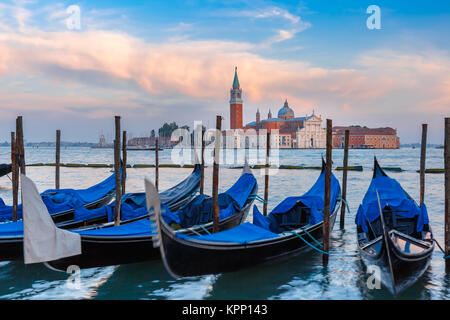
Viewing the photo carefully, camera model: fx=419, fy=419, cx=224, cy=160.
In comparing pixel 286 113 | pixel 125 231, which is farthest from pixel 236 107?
pixel 125 231

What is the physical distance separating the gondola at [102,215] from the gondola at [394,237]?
2.69m

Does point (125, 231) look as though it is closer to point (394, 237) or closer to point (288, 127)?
point (394, 237)

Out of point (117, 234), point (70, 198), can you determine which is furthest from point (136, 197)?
point (117, 234)

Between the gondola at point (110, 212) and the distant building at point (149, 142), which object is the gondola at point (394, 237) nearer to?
the gondola at point (110, 212)

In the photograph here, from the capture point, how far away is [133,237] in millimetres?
3945

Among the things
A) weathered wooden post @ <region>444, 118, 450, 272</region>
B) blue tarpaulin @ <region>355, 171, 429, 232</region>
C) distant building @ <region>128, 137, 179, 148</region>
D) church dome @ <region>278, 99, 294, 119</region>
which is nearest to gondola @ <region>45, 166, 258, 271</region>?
blue tarpaulin @ <region>355, 171, 429, 232</region>

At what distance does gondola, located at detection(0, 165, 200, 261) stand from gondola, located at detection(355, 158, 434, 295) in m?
2.69

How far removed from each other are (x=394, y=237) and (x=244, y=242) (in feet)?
5.45

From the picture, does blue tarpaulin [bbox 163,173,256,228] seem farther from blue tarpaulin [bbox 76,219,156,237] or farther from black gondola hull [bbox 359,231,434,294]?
black gondola hull [bbox 359,231,434,294]

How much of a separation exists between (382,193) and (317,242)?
129 centimetres

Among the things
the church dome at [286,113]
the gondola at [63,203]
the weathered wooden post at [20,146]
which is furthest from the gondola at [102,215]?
the church dome at [286,113]

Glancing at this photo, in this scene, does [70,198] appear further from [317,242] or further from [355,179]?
[355,179]

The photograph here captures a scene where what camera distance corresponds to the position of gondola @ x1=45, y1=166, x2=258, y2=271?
366 cm

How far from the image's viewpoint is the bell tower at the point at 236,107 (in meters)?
72.5
